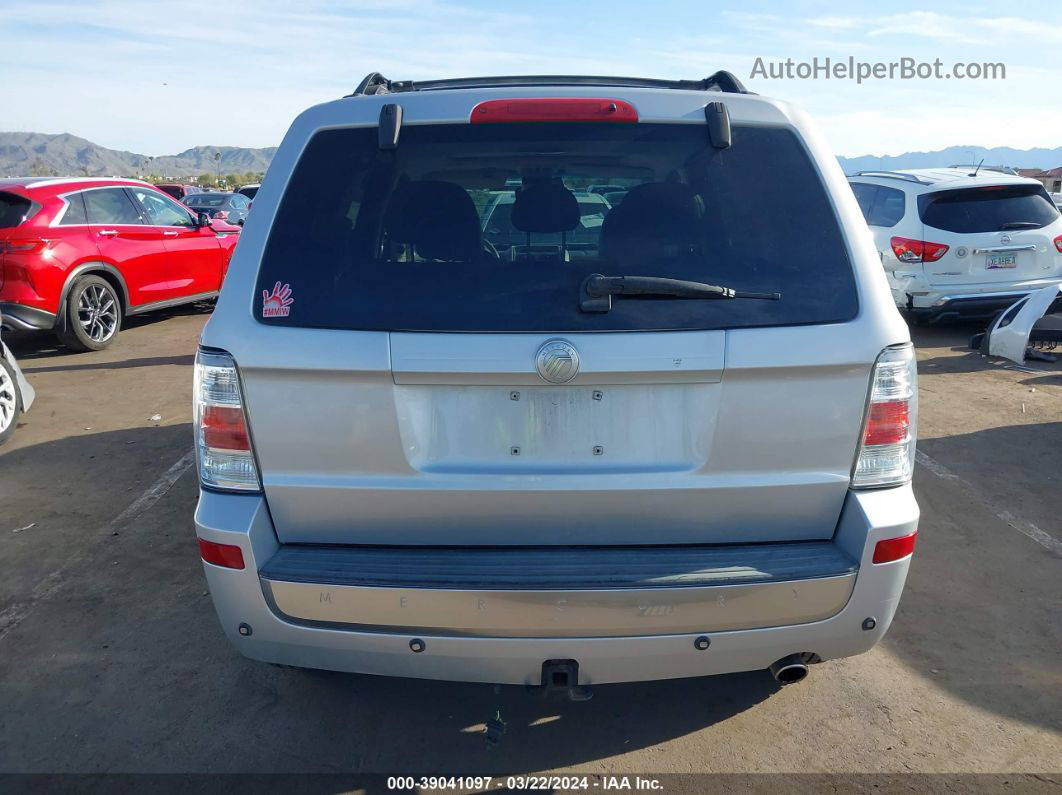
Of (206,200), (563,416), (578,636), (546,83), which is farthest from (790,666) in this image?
(206,200)

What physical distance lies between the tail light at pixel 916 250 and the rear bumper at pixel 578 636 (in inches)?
307

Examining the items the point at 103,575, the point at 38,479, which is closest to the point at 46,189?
the point at 38,479

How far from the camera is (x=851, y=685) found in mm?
3232

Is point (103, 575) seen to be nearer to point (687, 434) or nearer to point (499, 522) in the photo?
point (499, 522)

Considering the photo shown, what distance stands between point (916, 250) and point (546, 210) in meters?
7.95

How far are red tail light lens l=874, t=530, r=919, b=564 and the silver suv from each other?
0.01 meters

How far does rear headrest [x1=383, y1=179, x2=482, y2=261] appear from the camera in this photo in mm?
2498

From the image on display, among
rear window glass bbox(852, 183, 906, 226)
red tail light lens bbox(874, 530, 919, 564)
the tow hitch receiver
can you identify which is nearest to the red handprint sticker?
the tow hitch receiver

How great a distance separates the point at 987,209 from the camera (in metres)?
9.30

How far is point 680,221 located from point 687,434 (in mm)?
630

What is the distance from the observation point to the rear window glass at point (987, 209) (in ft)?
30.3

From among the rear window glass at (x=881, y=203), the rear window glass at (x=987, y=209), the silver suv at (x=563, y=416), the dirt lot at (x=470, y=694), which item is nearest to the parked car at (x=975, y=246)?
the rear window glass at (x=987, y=209)

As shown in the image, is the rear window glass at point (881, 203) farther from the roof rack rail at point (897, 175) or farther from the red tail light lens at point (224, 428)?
the red tail light lens at point (224, 428)

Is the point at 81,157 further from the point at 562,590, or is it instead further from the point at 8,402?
the point at 562,590
